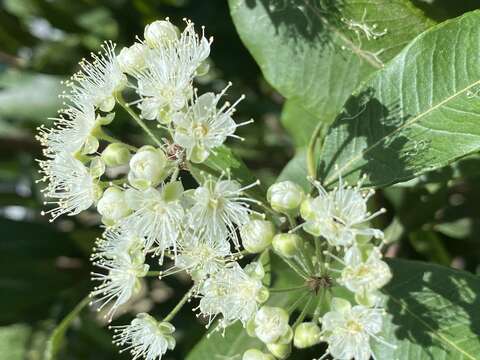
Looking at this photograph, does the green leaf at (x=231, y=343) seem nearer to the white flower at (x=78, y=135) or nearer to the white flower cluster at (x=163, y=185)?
the white flower cluster at (x=163, y=185)

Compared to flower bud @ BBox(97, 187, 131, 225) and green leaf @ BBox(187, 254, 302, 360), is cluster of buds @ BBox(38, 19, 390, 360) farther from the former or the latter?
green leaf @ BBox(187, 254, 302, 360)

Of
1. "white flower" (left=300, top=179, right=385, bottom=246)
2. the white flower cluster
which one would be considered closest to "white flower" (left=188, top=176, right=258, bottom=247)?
the white flower cluster

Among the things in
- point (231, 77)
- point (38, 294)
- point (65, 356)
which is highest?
point (231, 77)

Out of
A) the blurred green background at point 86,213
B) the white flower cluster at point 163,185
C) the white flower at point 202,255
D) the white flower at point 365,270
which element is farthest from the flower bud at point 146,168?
the blurred green background at point 86,213

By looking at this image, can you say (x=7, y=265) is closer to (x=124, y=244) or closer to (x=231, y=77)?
(x=231, y=77)

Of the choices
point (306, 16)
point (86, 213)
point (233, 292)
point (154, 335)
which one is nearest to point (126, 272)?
point (154, 335)

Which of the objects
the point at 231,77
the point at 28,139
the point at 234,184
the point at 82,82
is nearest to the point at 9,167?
the point at 28,139

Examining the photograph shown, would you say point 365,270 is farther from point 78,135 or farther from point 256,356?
point 78,135
